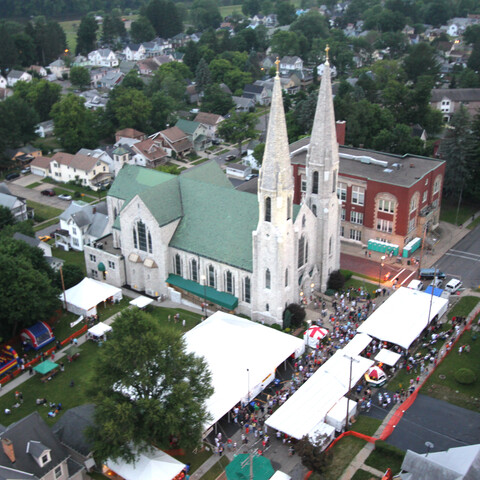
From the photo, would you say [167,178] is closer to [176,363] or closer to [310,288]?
[310,288]

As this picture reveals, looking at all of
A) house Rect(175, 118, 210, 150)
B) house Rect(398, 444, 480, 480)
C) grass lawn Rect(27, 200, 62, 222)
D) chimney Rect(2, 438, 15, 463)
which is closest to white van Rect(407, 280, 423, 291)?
house Rect(398, 444, 480, 480)

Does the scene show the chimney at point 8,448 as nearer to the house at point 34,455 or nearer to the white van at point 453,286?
the house at point 34,455

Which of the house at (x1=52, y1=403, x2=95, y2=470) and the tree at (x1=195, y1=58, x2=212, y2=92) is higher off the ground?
the tree at (x1=195, y1=58, x2=212, y2=92)

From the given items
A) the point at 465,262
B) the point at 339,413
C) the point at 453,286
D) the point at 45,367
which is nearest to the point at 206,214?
the point at 45,367

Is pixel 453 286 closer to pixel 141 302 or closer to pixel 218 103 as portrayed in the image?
pixel 141 302

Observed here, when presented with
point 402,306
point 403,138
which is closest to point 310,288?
point 402,306

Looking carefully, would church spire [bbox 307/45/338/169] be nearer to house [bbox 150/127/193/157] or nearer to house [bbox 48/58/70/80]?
house [bbox 150/127/193/157]
